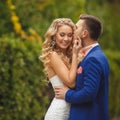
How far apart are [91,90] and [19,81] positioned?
3.05 meters

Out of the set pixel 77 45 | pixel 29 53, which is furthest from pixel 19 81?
pixel 77 45

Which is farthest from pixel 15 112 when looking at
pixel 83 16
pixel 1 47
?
pixel 83 16

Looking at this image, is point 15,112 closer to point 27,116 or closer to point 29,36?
point 27,116

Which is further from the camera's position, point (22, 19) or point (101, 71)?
point (22, 19)

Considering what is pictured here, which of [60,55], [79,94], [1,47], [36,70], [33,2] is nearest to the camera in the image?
[79,94]

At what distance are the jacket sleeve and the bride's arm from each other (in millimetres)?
176

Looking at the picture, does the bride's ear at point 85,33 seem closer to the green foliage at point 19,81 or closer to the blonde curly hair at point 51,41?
the blonde curly hair at point 51,41

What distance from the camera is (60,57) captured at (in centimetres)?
676

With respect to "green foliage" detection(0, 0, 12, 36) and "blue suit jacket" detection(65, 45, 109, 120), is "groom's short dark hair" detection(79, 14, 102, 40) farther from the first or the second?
"green foliage" detection(0, 0, 12, 36)

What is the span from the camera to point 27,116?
9.54 meters

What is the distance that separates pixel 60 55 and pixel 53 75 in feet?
0.77

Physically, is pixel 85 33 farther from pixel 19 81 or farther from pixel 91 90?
pixel 19 81

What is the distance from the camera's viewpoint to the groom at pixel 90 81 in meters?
6.33

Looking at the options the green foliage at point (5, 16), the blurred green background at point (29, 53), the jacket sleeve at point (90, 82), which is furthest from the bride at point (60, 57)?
the green foliage at point (5, 16)
